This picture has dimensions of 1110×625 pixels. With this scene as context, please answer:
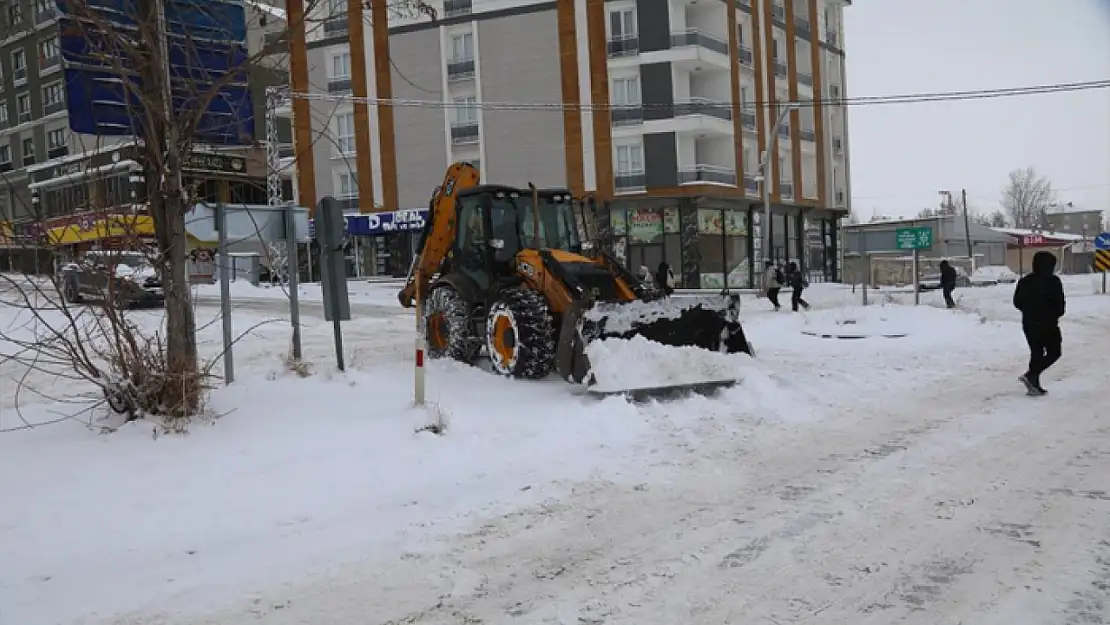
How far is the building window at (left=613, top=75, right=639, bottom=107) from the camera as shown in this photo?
123 ft

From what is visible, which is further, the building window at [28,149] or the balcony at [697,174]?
the building window at [28,149]

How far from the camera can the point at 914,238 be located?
2342 cm

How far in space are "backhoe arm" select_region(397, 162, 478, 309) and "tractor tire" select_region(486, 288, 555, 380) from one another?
5.88 ft

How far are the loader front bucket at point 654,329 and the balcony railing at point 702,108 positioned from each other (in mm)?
27664

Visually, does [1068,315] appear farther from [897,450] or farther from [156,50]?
[156,50]

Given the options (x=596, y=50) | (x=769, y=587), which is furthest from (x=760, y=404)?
(x=596, y=50)

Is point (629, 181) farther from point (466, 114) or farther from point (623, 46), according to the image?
point (466, 114)

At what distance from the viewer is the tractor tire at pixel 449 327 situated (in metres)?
11.5

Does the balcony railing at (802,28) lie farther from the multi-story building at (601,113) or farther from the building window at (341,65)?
the building window at (341,65)

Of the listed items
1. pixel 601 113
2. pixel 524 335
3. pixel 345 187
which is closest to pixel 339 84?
pixel 345 187

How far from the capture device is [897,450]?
23.0 ft

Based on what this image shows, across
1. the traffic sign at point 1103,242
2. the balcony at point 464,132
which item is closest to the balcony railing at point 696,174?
the balcony at point 464,132

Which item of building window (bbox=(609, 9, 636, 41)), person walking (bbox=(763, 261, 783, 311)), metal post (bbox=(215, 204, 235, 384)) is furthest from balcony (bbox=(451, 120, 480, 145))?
metal post (bbox=(215, 204, 235, 384))

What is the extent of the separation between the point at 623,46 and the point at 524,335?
30075 millimetres
